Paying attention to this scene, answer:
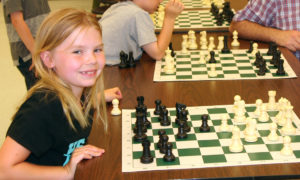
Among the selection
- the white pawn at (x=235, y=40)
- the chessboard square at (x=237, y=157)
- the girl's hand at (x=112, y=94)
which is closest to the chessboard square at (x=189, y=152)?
the chessboard square at (x=237, y=157)

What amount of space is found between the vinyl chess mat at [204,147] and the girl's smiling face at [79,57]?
0.86ft

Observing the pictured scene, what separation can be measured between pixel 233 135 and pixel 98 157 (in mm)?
490

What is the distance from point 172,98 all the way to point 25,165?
0.79 m

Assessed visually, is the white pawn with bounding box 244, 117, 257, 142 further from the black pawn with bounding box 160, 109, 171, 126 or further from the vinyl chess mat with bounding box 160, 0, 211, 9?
the vinyl chess mat with bounding box 160, 0, 211, 9

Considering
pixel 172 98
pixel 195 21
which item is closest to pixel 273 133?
pixel 172 98

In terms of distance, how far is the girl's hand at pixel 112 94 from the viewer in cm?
209

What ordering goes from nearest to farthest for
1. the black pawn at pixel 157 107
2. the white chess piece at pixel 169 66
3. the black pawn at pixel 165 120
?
1. the black pawn at pixel 165 120
2. the black pawn at pixel 157 107
3. the white chess piece at pixel 169 66

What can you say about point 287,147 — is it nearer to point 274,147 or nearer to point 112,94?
point 274,147

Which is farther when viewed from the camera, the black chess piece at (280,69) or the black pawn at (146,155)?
the black chess piece at (280,69)

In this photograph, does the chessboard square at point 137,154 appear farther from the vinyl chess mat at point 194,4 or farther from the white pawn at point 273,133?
the vinyl chess mat at point 194,4

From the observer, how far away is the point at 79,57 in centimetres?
177

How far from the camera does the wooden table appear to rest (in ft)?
4.88

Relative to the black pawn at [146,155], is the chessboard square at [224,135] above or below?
below

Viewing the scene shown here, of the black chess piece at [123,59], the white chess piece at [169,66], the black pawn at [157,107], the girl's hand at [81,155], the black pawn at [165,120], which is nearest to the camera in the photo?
the girl's hand at [81,155]
